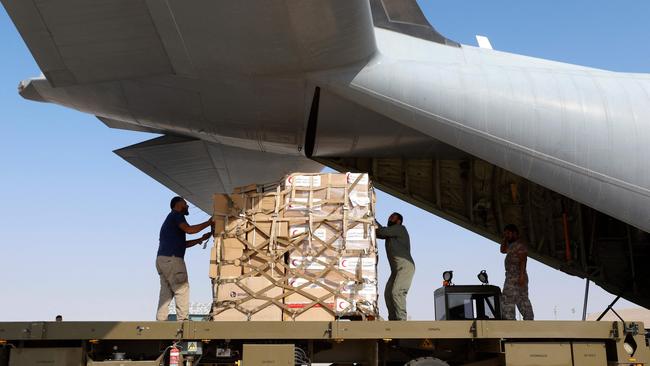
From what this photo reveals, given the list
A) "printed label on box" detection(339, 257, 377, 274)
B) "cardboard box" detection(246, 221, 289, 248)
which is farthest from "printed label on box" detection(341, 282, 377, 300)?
"cardboard box" detection(246, 221, 289, 248)

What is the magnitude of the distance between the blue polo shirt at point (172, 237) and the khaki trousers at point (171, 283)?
3.3 inches

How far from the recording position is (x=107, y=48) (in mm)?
8125

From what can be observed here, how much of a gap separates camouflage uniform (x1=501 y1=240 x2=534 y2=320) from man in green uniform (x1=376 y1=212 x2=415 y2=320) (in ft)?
4.39

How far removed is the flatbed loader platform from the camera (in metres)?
6.61

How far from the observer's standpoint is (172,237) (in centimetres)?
812

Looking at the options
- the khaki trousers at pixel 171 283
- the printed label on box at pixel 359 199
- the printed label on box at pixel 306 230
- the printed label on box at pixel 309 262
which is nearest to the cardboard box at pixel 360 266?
the printed label on box at pixel 309 262

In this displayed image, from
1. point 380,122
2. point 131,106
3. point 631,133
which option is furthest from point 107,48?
point 631,133

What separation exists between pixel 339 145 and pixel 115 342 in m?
4.95

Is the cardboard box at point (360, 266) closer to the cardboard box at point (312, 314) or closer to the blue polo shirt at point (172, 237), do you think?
the cardboard box at point (312, 314)

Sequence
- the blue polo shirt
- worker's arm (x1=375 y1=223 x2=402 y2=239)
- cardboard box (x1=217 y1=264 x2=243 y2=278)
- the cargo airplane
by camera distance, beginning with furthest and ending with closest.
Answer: worker's arm (x1=375 y1=223 x2=402 y2=239)
the blue polo shirt
the cargo airplane
cardboard box (x1=217 y1=264 x2=243 y2=278)

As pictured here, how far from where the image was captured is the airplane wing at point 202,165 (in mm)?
11094

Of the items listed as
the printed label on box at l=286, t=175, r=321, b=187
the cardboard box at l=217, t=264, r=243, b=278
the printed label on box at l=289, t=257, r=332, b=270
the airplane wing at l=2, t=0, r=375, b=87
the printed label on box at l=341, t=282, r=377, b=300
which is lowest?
the printed label on box at l=341, t=282, r=377, b=300

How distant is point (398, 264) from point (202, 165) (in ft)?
15.6

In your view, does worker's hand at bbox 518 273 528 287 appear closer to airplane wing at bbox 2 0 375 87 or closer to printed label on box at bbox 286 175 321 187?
printed label on box at bbox 286 175 321 187
